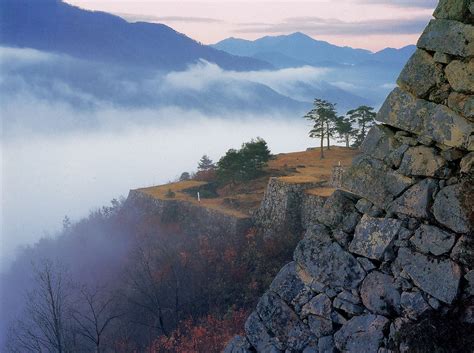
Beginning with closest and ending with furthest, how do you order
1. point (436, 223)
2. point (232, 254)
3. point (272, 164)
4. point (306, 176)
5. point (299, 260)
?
point (436, 223), point (299, 260), point (232, 254), point (306, 176), point (272, 164)

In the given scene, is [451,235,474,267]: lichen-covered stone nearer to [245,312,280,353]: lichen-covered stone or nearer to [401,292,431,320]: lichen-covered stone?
[401,292,431,320]: lichen-covered stone

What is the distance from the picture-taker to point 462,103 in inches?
239

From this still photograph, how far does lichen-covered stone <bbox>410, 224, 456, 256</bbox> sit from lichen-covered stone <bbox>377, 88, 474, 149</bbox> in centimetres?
95

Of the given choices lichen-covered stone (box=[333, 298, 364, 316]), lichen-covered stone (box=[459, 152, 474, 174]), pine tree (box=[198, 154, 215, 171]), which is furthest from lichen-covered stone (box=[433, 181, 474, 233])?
pine tree (box=[198, 154, 215, 171])

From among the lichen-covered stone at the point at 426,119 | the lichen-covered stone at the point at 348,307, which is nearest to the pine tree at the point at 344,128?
the lichen-covered stone at the point at 426,119

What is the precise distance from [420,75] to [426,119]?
1.76ft

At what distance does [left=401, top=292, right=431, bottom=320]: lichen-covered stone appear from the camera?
6.11 metres

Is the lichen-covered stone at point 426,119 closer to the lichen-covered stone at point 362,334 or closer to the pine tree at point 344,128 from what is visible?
the lichen-covered stone at point 362,334

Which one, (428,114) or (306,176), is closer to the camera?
(428,114)

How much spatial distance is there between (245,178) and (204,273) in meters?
10.2

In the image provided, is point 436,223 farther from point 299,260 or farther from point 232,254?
point 232,254

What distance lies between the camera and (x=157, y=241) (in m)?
34.5

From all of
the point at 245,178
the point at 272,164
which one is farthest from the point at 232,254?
the point at 272,164

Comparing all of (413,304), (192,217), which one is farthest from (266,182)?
(413,304)
